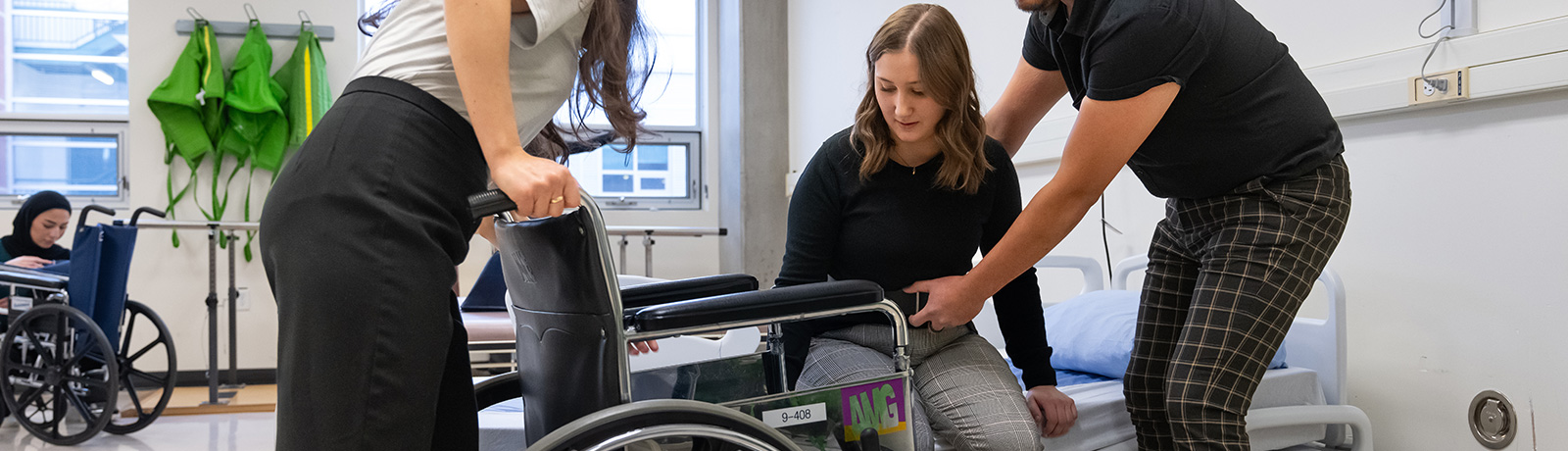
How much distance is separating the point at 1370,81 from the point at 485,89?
1.86 meters

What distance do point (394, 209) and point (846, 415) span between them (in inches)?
24.3

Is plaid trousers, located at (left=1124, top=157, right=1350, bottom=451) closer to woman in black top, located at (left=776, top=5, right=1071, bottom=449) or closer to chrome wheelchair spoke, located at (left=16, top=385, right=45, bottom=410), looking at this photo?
woman in black top, located at (left=776, top=5, right=1071, bottom=449)

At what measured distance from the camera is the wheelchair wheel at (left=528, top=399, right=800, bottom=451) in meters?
1.00

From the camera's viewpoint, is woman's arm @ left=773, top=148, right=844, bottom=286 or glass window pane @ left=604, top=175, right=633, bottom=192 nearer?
woman's arm @ left=773, top=148, right=844, bottom=286

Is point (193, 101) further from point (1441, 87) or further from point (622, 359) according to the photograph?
point (1441, 87)

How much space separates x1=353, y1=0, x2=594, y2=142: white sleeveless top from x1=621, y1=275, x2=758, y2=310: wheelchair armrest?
437mm

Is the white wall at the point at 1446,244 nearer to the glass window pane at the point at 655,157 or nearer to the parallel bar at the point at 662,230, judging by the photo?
the parallel bar at the point at 662,230

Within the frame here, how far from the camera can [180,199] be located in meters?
4.86

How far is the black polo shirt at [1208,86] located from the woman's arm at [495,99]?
745 mm

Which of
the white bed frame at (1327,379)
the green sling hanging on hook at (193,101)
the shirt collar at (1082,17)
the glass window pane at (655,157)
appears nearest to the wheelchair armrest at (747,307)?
the shirt collar at (1082,17)

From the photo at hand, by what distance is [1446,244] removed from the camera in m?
1.86

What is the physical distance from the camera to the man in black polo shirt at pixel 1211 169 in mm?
1261

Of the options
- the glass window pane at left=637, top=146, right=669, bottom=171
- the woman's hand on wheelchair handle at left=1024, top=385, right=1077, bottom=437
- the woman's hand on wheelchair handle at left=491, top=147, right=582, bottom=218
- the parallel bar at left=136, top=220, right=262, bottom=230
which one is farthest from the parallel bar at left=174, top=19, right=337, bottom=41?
the woman's hand on wheelchair handle at left=491, top=147, right=582, bottom=218

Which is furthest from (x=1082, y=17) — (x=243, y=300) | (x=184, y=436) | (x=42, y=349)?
(x=243, y=300)
